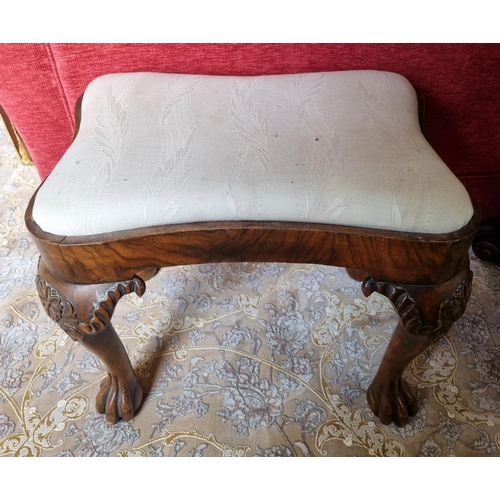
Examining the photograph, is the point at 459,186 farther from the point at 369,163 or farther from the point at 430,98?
the point at 430,98

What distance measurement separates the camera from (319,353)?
73 centimetres

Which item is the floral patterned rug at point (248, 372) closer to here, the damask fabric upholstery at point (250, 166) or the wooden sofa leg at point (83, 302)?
the wooden sofa leg at point (83, 302)

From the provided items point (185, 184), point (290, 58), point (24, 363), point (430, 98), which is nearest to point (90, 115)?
point (185, 184)

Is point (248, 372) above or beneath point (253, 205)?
beneath

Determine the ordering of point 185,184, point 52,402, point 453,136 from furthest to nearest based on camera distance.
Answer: point 453,136 < point 52,402 < point 185,184

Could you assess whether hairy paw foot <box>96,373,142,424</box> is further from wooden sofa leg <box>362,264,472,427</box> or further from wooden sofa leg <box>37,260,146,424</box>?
wooden sofa leg <box>362,264,472,427</box>

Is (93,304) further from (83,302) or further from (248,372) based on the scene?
(248,372)

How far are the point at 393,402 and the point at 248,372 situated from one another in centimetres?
22

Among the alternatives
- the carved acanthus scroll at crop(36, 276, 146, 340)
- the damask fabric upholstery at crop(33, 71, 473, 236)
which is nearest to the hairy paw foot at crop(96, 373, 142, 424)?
the carved acanthus scroll at crop(36, 276, 146, 340)

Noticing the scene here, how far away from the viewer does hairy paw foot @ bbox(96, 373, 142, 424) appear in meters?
0.63

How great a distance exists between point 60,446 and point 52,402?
73 millimetres

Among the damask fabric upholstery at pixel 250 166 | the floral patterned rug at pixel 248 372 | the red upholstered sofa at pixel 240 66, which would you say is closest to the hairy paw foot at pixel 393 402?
the floral patterned rug at pixel 248 372

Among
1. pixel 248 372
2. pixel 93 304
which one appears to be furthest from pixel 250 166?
pixel 248 372

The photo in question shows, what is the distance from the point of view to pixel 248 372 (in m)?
0.71
